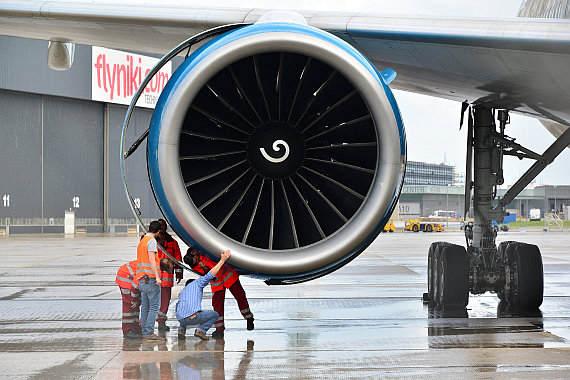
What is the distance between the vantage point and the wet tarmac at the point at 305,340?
5.38 meters

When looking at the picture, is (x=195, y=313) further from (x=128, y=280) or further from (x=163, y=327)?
(x=128, y=280)

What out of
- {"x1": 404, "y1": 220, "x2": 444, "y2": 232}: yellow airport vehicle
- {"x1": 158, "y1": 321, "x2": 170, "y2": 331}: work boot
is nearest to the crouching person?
{"x1": 158, "y1": 321, "x2": 170, "y2": 331}: work boot

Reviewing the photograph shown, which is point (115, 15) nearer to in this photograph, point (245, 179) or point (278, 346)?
point (245, 179)

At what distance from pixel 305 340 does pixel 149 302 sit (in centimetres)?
157

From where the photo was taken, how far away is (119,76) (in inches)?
1841

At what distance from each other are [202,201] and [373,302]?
4.87 metres

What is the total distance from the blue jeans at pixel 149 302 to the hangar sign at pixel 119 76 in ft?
127

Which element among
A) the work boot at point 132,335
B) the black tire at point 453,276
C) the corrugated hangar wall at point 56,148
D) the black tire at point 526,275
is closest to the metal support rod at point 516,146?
the black tire at point 526,275

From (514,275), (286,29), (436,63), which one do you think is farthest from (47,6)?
(514,275)

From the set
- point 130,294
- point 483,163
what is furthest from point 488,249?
point 130,294

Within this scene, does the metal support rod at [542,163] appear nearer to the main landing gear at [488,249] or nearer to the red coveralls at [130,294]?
the main landing gear at [488,249]

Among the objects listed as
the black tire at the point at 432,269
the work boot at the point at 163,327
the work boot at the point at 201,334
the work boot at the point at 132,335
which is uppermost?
the black tire at the point at 432,269

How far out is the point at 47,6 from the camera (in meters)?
6.87

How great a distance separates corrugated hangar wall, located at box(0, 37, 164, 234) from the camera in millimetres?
41844
